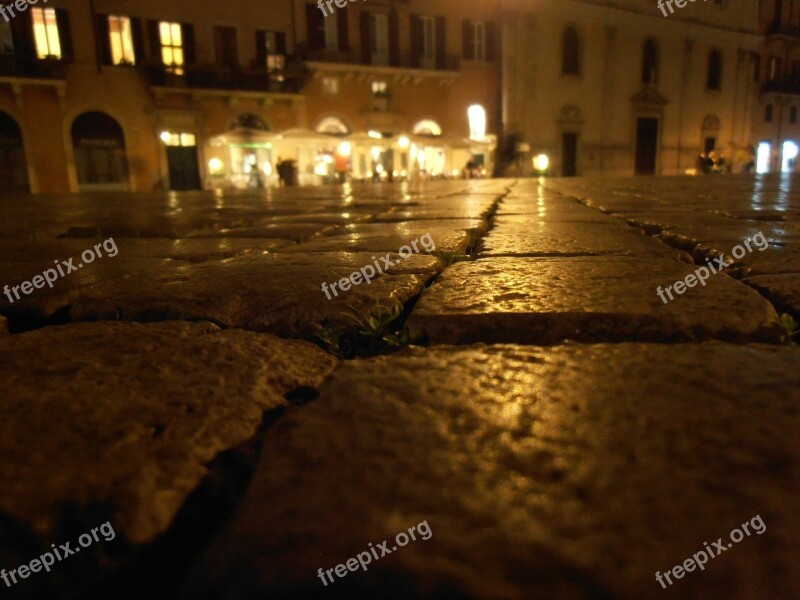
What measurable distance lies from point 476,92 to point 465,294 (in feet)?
83.2

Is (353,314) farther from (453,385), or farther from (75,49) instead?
(75,49)

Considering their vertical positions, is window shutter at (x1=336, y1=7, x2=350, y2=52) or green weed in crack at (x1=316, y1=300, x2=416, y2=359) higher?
window shutter at (x1=336, y1=7, x2=350, y2=52)

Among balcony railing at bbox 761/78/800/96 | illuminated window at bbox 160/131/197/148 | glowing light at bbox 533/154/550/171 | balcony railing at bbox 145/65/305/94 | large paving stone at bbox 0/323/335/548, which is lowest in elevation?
large paving stone at bbox 0/323/335/548

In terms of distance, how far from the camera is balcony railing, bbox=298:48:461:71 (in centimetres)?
2177

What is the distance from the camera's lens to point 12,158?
62.4 ft

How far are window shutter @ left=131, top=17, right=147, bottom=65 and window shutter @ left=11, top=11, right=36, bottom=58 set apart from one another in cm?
296

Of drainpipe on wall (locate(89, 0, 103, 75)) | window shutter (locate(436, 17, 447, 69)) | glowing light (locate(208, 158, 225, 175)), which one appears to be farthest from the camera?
window shutter (locate(436, 17, 447, 69))

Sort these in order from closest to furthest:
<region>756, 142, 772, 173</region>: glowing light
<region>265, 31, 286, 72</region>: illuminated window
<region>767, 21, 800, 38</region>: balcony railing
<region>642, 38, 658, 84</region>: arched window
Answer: <region>265, 31, 286, 72</region>: illuminated window, <region>642, 38, 658, 84</region>: arched window, <region>767, 21, 800, 38</region>: balcony railing, <region>756, 142, 772, 173</region>: glowing light

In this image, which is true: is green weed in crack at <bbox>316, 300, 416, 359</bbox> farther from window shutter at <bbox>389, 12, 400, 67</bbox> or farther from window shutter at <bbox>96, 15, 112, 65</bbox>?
window shutter at <bbox>389, 12, 400, 67</bbox>

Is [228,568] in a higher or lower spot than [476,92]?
lower

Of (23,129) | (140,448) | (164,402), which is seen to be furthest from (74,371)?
(23,129)

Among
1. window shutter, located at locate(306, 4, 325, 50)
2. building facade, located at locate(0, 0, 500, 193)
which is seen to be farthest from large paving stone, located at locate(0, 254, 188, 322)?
window shutter, located at locate(306, 4, 325, 50)

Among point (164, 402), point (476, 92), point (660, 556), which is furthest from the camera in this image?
point (476, 92)

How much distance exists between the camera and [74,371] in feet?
3.07
